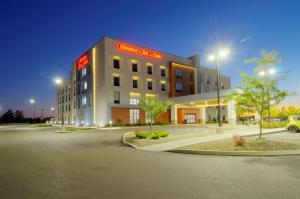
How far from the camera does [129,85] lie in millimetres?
45500

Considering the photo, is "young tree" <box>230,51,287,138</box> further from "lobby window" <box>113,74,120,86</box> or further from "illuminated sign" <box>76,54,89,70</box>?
"illuminated sign" <box>76,54,89,70</box>

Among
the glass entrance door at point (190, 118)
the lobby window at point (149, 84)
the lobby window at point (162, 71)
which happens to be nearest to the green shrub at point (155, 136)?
the lobby window at point (149, 84)

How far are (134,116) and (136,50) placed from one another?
14865 millimetres

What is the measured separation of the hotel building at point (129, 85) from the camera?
138ft

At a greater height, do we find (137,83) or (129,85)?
(137,83)

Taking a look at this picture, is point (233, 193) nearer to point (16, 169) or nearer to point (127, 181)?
point (127, 181)

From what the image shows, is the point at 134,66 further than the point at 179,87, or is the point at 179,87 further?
the point at 179,87

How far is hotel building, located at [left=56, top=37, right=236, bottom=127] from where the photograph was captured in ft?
138

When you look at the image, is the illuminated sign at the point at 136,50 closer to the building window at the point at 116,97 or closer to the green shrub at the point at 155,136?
the building window at the point at 116,97

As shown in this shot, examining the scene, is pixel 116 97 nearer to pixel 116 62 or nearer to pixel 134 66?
pixel 116 62

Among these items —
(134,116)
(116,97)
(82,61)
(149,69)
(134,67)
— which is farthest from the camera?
(82,61)

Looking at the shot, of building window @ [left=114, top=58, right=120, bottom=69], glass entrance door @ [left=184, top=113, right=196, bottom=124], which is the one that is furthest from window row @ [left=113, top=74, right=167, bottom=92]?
glass entrance door @ [left=184, top=113, right=196, bottom=124]

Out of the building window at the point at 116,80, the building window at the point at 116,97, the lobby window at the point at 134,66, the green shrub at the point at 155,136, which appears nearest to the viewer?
the green shrub at the point at 155,136

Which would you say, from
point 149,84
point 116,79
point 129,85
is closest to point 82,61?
point 116,79
